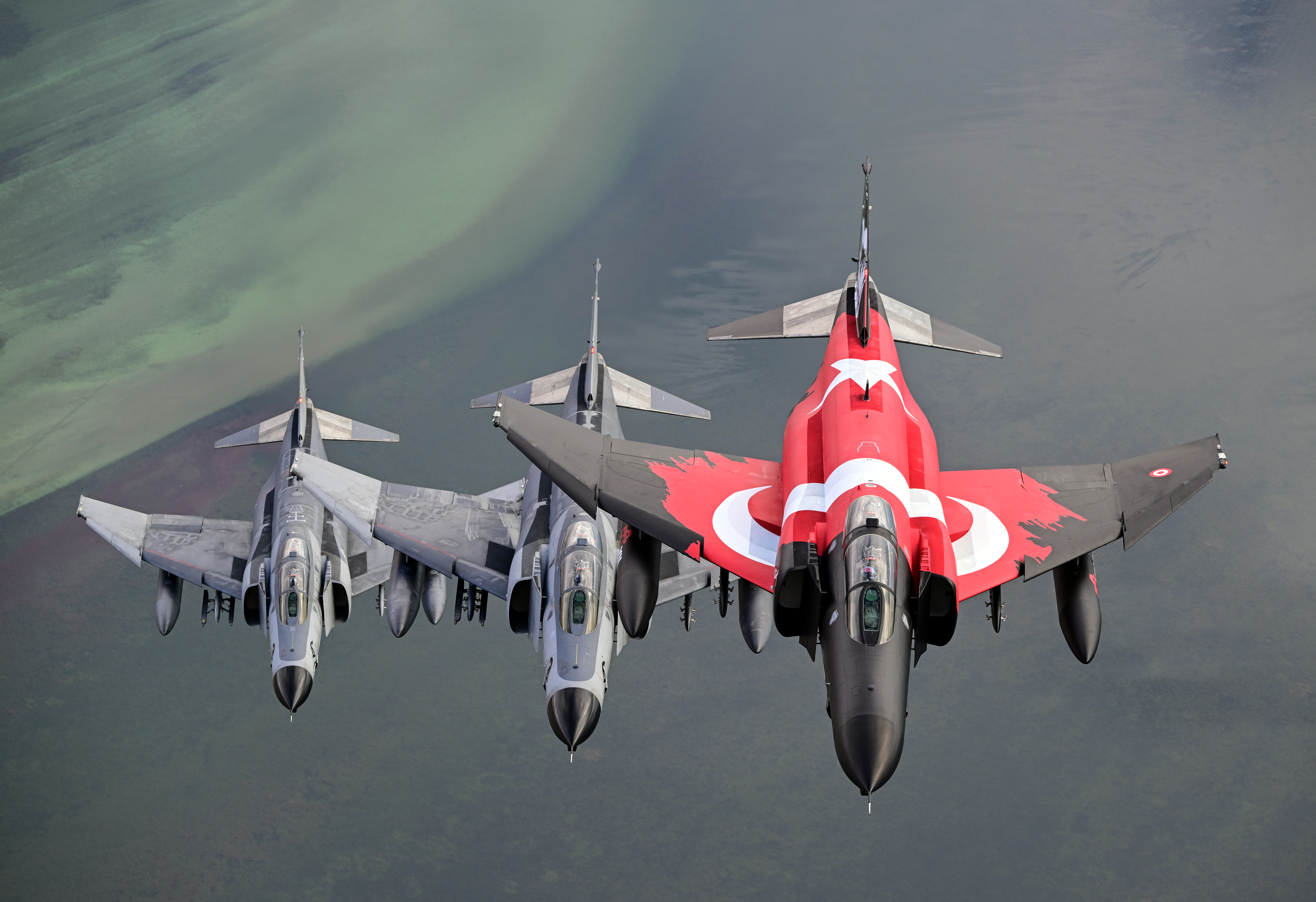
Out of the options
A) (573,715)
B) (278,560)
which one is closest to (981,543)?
(573,715)

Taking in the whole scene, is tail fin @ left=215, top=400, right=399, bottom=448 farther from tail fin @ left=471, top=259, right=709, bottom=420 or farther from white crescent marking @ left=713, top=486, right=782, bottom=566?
white crescent marking @ left=713, top=486, right=782, bottom=566

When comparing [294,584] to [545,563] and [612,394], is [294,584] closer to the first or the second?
[545,563]

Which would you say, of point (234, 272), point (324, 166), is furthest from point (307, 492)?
point (324, 166)

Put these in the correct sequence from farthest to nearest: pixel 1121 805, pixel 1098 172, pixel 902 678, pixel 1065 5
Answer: pixel 1065 5 → pixel 1098 172 → pixel 1121 805 → pixel 902 678

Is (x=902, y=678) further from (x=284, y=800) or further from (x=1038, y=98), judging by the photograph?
(x=1038, y=98)

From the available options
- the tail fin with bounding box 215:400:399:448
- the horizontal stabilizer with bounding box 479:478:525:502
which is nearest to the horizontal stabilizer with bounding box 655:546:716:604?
the horizontal stabilizer with bounding box 479:478:525:502

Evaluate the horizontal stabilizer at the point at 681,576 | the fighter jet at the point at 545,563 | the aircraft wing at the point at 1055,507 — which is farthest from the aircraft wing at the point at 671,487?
the aircraft wing at the point at 1055,507

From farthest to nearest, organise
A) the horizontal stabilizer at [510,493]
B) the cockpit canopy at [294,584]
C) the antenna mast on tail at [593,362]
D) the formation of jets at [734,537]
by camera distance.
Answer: the antenna mast on tail at [593,362]
the horizontal stabilizer at [510,493]
the cockpit canopy at [294,584]
the formation of jets at [734,537]

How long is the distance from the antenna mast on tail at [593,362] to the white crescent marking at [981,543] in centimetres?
866

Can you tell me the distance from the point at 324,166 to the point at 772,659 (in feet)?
69.2

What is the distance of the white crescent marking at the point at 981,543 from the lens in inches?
956

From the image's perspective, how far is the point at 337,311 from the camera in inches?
1487

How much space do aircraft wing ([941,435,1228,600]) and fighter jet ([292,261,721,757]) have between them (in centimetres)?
412

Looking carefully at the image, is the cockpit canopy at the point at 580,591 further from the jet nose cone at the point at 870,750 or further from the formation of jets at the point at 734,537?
the jet nose cone at the point at 870,750
